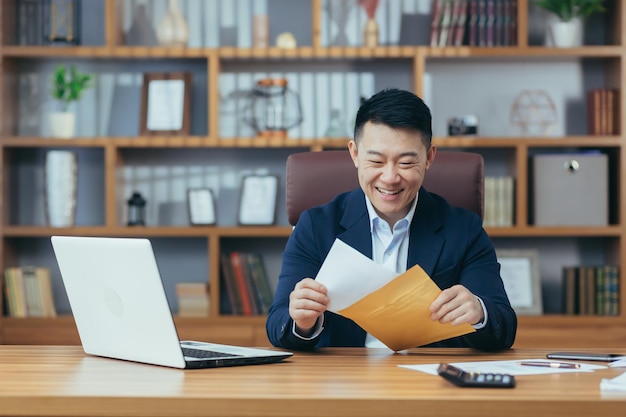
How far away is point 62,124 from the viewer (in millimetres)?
3990

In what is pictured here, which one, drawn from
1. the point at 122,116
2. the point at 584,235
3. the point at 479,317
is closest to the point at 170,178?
the point at 122,116

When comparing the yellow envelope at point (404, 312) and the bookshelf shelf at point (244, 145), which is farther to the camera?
the bookshelf shelf at point (244, 145)

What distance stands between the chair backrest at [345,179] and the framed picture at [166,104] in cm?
182

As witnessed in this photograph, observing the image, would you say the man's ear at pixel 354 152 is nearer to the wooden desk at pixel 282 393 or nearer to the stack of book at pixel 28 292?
the wooden desk at pixel 282 393

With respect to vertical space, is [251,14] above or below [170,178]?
above

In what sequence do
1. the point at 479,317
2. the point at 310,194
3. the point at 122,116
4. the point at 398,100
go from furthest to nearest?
1. the point at 122,116
2. the point at 310,194
3. the point at 398,100
4. the point at 479,317

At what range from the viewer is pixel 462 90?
13.5 ft

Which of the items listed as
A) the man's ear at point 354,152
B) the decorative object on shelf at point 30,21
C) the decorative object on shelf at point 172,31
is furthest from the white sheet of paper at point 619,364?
the decorative object on shelf at point 30,21

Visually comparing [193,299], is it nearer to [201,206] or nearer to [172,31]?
[201,206]

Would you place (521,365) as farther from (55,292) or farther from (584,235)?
(55,292)

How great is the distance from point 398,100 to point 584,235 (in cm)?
218

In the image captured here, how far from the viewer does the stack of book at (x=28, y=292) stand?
396cm

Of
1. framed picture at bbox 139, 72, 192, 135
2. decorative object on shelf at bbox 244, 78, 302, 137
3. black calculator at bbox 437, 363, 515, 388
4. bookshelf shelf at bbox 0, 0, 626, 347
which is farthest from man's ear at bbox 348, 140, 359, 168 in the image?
framed picture at bbox 139, 72, 192, 135

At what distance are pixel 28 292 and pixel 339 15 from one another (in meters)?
1.79
